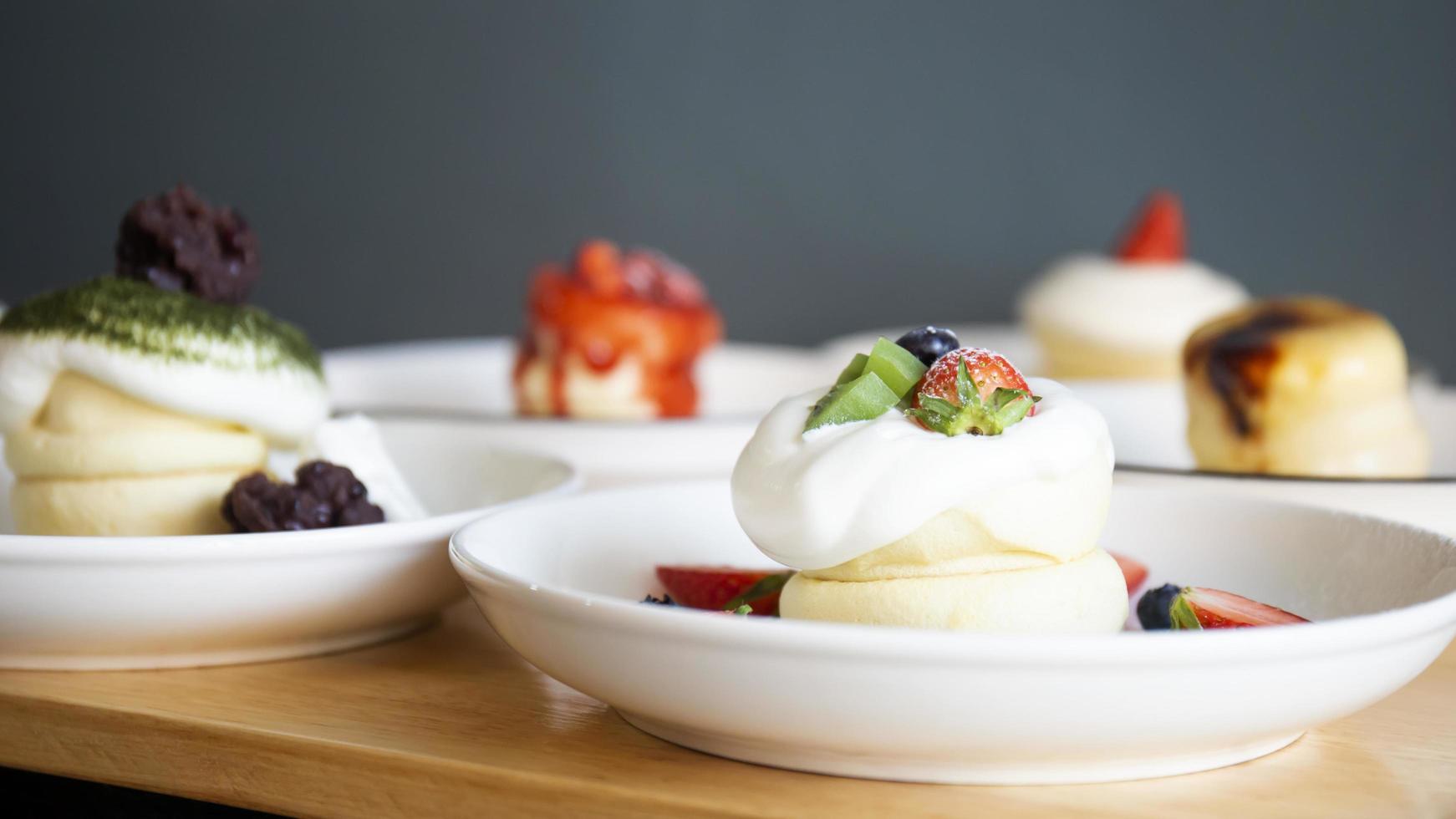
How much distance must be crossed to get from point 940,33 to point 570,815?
10.2ft

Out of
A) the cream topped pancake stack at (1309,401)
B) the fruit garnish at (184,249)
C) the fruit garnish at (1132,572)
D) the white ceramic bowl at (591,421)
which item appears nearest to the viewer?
the fruit garnish at (1132,572)

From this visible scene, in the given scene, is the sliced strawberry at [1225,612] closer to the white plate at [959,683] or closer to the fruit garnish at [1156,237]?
the white plate at [959,683]

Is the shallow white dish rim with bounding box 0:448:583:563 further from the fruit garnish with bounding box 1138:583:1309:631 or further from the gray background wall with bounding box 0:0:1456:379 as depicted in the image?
the gray background wall with bounding box 0:0:1456:379

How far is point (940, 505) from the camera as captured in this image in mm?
862

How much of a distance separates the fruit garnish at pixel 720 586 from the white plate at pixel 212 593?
166 mm

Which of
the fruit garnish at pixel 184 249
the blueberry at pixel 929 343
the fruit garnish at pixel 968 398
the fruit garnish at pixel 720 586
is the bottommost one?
the fruit garnish at pixel 720 586

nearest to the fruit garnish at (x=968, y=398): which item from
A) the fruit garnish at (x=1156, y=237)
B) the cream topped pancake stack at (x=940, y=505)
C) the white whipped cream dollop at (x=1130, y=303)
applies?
the cream topped pancake stack at (x=940, y=505)

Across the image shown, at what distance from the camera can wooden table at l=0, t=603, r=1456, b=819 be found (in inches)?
30.8

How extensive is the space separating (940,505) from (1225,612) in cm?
24

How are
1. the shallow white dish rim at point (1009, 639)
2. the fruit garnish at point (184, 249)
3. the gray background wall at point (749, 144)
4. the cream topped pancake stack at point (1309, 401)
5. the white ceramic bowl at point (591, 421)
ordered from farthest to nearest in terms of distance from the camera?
the gray background wall at point (749, 144) → the white ceramic bowl at point (591, 421) → the cream topped pancake stack at point (1309, 401) → the fruit garnish at point (184, 249) → the shallow white dish rim at point (1009, 639)

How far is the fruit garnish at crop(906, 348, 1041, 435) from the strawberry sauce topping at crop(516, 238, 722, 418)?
1498 millimetres

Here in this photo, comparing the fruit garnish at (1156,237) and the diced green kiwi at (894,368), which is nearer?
the diced green kiwi at (894,368)

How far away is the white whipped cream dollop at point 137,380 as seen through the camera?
1175mm

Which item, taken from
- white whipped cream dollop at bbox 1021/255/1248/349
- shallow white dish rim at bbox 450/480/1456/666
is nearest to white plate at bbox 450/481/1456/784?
shallow white dish rim at bbox 450/480/1456/666
